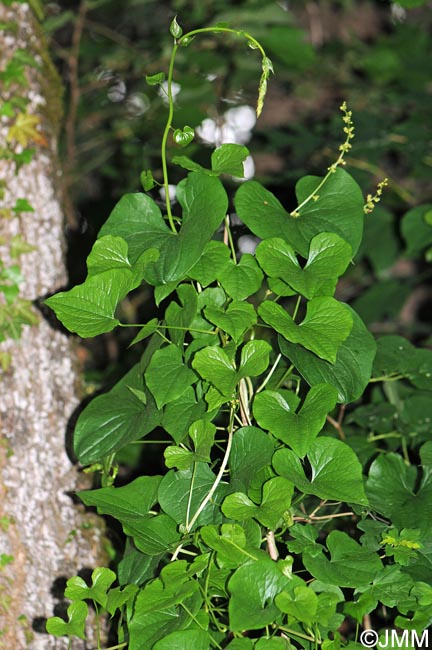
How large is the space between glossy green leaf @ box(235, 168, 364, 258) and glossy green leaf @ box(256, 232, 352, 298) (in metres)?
0.02

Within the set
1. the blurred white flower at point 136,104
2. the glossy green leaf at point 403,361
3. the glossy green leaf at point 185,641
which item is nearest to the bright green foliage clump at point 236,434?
the glossy green leaf at point 185,641

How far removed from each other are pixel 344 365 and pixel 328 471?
12 cm

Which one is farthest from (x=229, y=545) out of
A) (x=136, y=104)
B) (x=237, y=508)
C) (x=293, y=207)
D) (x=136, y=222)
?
(x=136, y=104)

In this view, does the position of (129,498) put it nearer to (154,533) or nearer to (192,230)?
Result: (154,533)

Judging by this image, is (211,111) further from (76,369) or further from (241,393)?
(241,393)

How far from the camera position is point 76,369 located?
1.19 meters

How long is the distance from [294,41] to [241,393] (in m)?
1.44

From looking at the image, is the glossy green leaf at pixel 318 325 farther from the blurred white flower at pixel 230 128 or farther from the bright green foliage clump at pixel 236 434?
the blurred white flower at pixel 230 128

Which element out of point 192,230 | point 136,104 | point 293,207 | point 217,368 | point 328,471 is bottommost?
point 293,207

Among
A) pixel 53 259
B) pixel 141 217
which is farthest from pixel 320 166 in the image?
pixel 141 217

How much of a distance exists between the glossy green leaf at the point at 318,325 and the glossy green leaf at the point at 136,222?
0.55ft

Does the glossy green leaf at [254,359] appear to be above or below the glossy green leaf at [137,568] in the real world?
above

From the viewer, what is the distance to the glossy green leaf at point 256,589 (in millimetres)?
664

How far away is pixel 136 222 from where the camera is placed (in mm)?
840
